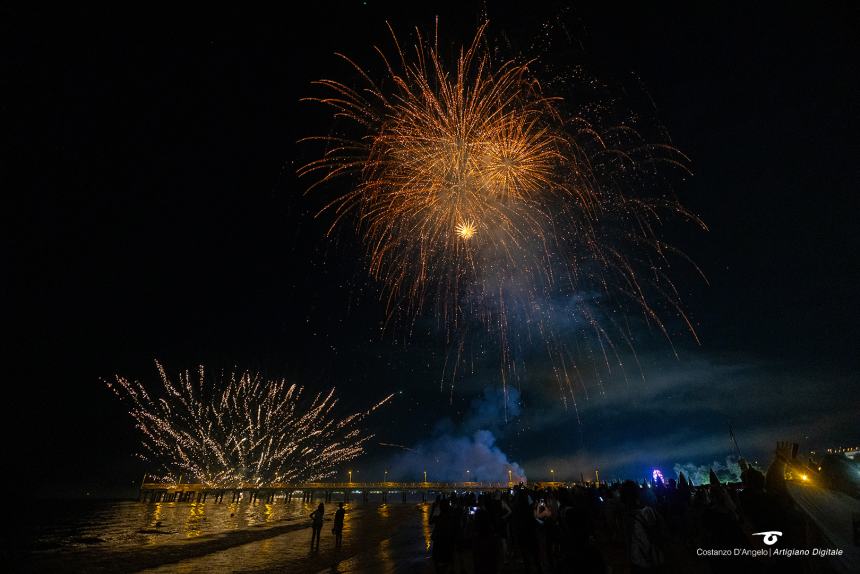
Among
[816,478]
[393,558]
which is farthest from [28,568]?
[816,478]

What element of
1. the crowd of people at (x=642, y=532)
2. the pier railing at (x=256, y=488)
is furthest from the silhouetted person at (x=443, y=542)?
the pier railing at (x=256, y=488)

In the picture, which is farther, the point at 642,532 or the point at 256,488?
the point at 256,488

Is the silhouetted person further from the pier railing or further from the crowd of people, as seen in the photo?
the pier railing

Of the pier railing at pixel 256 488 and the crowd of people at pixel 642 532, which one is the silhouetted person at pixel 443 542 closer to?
the crowd of people at pixel 642 532

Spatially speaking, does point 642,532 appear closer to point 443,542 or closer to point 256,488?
point 443,542

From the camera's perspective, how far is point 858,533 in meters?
6.51

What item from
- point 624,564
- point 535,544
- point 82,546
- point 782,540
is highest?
point 782,540

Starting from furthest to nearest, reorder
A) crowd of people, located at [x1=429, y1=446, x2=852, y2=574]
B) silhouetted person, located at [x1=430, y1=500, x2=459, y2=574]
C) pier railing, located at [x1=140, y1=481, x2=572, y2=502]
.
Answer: pier railing, located at [x1=140, y1=481, x2=572, y2=502] → silhouetted person, located at [x1=430, y1=500, x2=459, y2=574] → crowd of people, located at [x1=429, y1=446, x2=852, y2=574]

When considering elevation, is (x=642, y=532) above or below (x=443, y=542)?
above

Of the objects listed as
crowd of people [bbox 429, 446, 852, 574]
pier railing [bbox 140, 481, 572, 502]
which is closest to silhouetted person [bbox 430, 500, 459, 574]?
crowd of people [bbox 429, 446, 852, 574]

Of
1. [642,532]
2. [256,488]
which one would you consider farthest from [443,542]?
[256,488]

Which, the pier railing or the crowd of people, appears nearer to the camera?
the crowd of people

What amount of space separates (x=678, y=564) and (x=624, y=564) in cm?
132

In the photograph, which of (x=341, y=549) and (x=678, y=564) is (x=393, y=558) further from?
(x=678, y=564)
